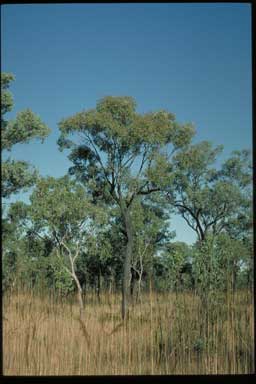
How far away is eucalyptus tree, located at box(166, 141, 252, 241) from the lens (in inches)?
259

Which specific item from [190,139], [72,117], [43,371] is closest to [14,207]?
[72,117]

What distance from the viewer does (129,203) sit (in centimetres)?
677

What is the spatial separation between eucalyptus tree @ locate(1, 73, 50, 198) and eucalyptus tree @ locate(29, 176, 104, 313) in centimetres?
43

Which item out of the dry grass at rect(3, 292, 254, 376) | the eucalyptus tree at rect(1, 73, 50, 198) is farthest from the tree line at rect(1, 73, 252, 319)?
the dry grass at rect(3, 292, 254, 376)

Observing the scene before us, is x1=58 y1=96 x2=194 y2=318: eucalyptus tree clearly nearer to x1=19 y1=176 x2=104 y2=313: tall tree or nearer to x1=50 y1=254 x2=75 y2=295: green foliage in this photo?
x1=19 y1=176 x2=104 y2=313: tall tree

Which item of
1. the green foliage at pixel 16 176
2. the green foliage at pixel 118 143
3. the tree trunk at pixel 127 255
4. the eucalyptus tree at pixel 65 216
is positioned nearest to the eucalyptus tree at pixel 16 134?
the green foliage at pixel 16 176

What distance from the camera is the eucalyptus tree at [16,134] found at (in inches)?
224

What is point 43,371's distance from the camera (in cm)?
282

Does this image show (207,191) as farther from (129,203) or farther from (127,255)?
(127,255)

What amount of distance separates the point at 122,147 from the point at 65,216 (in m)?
1.07

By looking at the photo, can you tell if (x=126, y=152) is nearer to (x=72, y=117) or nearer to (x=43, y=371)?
(x=72, y=117)

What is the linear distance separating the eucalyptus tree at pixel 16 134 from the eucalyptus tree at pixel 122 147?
522 millimetres

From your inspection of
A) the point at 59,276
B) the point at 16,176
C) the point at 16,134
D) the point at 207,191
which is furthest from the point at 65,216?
the point at 207,191

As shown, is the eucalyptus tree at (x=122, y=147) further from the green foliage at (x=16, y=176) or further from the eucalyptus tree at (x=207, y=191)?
the green foliage at (x=16, y=176)
